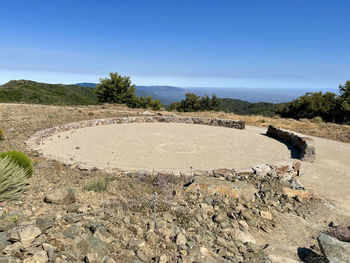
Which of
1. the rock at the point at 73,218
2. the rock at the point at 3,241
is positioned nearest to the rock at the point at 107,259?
the rock at the point at 73,218

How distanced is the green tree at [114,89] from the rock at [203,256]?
52.0m

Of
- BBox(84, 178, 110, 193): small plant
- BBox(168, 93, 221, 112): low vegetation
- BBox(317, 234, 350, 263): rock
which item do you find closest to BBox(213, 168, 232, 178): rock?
BBox(84, 178, 110, 193): small plant

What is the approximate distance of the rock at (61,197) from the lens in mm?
5832

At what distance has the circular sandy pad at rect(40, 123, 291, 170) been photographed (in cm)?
1163

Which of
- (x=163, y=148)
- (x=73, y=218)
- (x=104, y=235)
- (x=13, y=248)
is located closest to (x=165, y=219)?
(x=104, y=235)

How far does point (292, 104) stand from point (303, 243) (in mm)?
52310

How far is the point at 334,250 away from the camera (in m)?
4.74

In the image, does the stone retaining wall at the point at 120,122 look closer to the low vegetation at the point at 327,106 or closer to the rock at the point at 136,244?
the rock at the point at 136,244

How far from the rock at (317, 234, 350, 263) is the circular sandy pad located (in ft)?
20.7

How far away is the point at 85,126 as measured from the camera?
65.5 ft

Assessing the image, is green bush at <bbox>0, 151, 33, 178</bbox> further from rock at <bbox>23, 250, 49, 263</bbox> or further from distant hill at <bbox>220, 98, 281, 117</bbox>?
distant hill at <bbox>220, 98, 281, 117</bbox>

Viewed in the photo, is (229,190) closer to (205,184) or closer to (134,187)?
(205,184)

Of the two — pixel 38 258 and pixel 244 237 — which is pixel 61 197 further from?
pixel 244 237

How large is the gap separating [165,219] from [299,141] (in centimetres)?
1346
